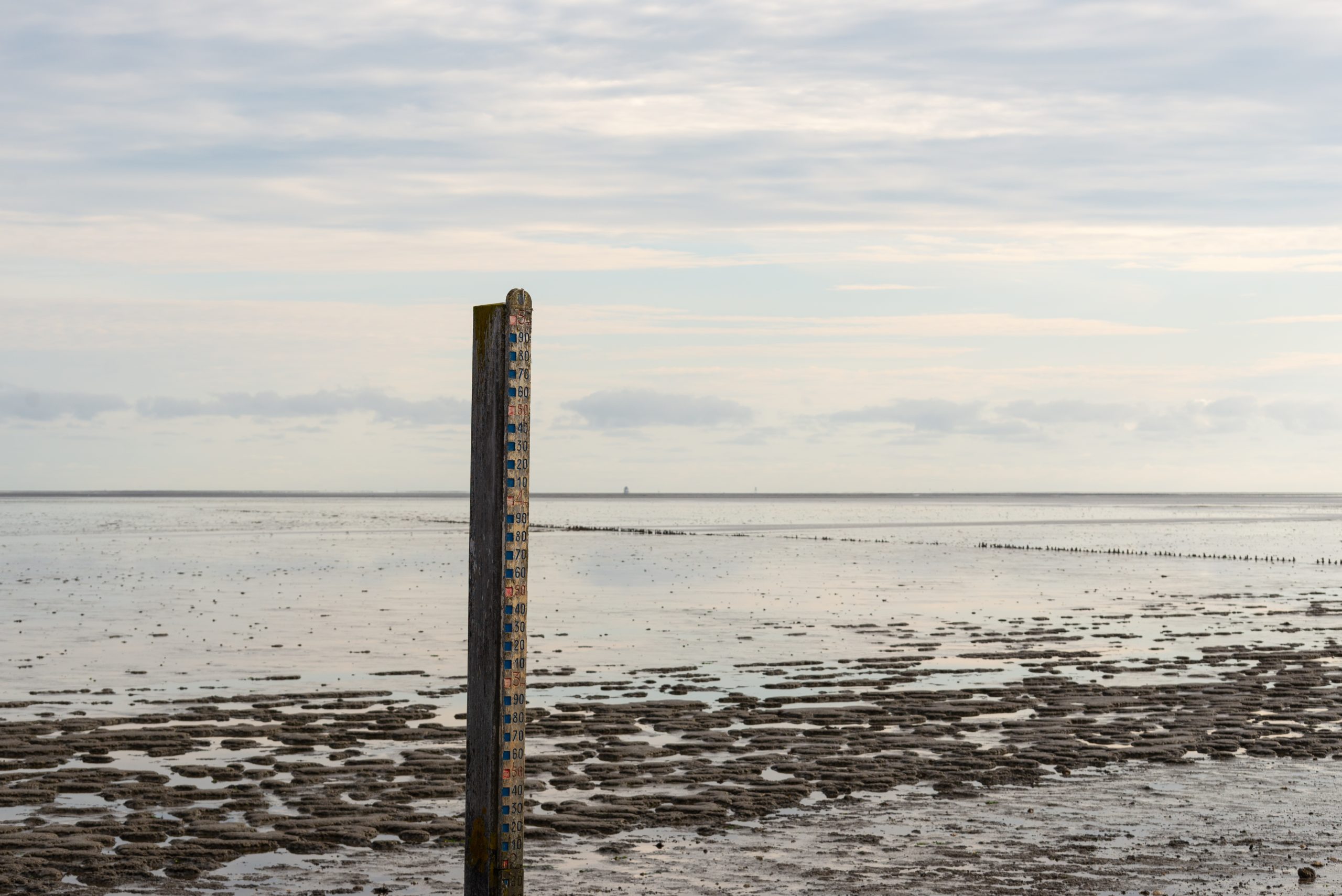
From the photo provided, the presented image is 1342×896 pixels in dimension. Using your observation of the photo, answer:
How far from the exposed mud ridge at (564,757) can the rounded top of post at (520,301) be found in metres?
6.75

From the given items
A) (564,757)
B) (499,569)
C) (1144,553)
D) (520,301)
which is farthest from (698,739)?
(1144,553)

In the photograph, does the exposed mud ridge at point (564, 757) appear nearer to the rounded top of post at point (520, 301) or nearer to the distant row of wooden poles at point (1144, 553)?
the rounded top of post at point (520, 301)

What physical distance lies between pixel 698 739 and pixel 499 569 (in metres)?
10.7

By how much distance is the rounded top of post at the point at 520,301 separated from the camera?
9344 mm

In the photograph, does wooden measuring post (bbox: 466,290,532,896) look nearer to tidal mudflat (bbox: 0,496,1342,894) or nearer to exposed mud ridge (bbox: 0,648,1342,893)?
tidal mudflat (bbox: 0,496,1342,894)

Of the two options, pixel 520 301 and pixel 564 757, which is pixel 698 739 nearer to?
pixel 564 757

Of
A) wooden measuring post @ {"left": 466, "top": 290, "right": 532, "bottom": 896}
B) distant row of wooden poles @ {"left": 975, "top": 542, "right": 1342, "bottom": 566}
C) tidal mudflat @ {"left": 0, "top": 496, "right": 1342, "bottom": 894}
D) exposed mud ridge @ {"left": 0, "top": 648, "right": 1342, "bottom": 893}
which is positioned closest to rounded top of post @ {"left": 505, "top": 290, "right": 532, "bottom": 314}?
wooden measuring post @ {"left": 466, "top": 290, "right": 532, "bottom": 896}

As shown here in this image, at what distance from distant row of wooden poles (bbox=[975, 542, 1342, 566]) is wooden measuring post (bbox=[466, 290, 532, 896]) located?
65.6m

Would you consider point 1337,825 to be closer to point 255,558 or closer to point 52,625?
point 52,625

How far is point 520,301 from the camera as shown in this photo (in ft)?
30.8

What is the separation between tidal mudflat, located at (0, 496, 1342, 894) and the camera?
13023mm

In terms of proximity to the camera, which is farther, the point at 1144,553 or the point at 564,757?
the point at 1144,553

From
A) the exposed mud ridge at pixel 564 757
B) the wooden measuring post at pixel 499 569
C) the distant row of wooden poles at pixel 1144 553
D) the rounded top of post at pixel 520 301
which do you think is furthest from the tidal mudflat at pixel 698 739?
the distant row of wooden poles at pixel 1144 553

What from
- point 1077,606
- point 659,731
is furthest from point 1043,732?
point 1077,606
